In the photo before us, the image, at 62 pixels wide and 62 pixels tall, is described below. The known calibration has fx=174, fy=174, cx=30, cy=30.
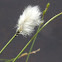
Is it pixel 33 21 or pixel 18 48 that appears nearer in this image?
pixel 33 21

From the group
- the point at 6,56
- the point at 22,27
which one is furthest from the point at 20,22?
the point at 6,56

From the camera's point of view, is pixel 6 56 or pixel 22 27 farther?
pixel 6 56

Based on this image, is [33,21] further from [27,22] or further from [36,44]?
[36,44]

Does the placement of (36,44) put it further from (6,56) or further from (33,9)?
(33,9)

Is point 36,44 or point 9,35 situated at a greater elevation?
point 9,35

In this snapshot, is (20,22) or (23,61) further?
(23,61)

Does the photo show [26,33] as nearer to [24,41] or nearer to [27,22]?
[27,22]

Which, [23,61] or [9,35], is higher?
[9,35]

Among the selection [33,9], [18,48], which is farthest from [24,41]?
[33,9]
